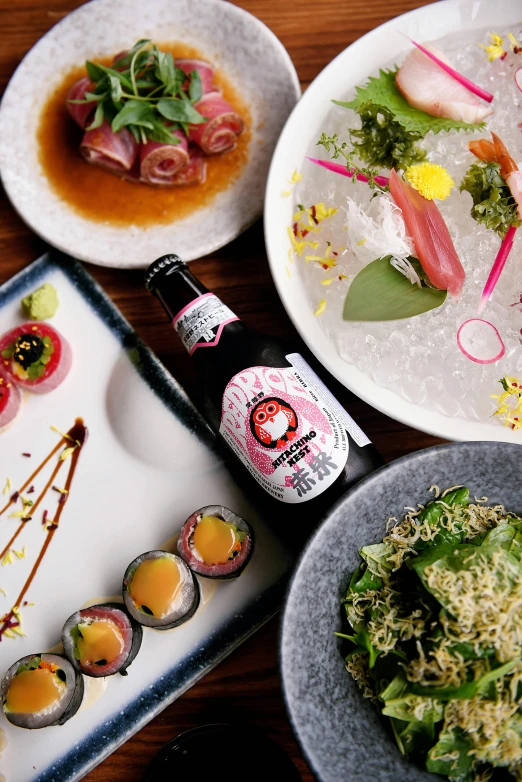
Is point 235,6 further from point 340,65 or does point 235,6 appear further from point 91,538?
point 91,538

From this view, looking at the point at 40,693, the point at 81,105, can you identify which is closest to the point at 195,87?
the point at 81,105

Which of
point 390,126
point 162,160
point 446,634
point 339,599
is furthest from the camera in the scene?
point 162,160

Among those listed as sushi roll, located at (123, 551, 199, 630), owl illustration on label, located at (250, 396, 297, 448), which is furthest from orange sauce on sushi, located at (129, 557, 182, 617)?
owl illustration on label, located at (250, 396, 297, 448)

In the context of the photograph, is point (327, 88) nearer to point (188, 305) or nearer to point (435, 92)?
point (435, 92)

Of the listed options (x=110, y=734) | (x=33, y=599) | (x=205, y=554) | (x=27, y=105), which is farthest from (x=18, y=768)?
(x=27, y=105)

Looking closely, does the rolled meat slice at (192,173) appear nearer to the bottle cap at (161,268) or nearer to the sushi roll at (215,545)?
the bottle cap at (161,268)
